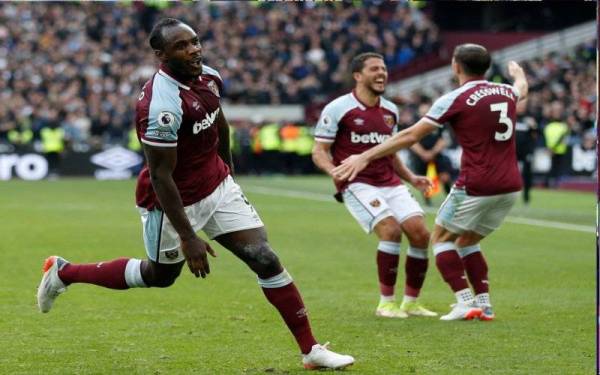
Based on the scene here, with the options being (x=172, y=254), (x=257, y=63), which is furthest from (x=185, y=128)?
(x=257, y=63)

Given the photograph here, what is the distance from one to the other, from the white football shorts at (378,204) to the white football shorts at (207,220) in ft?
8.70

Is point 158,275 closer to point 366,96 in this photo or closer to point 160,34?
point 160,34

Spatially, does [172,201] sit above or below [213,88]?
below

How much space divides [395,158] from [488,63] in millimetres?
1402

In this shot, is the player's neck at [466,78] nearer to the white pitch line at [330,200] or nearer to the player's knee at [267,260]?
the player's knee at [267,260]

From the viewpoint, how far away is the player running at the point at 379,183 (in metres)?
9.95

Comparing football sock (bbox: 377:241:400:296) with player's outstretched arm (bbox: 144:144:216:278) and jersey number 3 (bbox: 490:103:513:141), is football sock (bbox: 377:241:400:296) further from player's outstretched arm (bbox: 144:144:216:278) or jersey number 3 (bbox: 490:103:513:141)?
player's outstretched arm (bbox: 144:144:216:278)

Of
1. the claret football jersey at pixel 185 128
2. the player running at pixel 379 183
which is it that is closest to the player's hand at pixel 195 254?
the claret football jersey at pixel 185 128

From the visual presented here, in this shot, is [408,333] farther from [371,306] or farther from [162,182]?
[162,182]

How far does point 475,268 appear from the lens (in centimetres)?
974

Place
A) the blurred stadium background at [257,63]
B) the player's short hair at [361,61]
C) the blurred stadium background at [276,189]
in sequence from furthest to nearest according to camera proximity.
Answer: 1. the blurred stadium background at [257,63]
2. the player's short hair at [361,61]
3. the blurred stadium background at [276,189]

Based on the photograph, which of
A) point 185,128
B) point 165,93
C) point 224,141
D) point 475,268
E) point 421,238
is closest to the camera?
point 165,93

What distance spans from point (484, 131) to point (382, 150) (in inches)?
40.1

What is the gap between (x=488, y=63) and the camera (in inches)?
365
